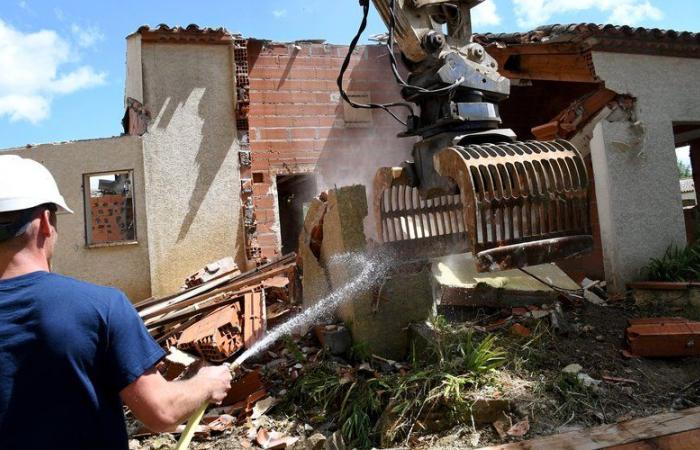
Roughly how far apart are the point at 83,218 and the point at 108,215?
15.1 inches


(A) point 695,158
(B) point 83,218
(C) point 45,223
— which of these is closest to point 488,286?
(C) point 45,223

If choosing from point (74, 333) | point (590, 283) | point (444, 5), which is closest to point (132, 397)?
point (74, 333)

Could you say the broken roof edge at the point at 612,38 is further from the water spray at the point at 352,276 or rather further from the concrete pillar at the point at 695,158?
the water spray at the point at 352,276

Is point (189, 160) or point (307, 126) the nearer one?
point (189, 160)

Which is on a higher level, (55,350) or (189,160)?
(189,160)

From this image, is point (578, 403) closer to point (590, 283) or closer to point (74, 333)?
point (74, 333)

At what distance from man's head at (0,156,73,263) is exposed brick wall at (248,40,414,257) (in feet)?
23.8

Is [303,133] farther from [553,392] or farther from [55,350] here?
[55,350]

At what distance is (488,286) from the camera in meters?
5.38

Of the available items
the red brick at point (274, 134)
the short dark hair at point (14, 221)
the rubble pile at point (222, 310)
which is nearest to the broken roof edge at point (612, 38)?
the red brick at point (274, 134)

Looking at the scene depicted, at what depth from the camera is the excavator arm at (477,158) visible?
10.6 feet

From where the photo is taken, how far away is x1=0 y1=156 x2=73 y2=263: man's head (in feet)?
5.11

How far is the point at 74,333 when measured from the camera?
1506 millimetres

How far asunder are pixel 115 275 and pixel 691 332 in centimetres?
793
